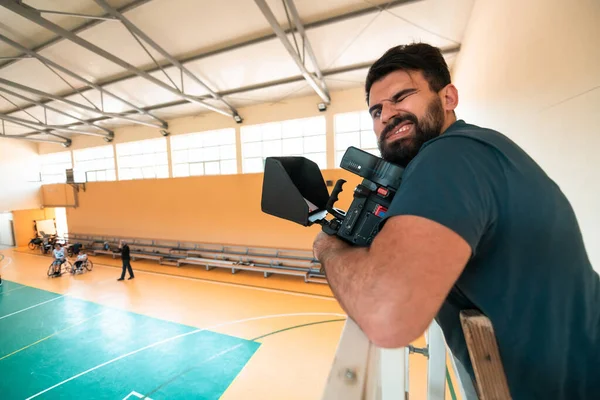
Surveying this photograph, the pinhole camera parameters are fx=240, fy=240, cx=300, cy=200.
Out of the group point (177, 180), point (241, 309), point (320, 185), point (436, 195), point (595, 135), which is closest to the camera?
point (436, 195)

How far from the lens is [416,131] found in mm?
885

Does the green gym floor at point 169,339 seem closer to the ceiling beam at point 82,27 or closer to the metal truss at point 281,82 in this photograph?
Result: the metal truss at point 281,82

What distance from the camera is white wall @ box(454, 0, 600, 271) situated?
1.28 m

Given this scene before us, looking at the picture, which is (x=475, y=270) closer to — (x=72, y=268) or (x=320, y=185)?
(x=320, y=185)

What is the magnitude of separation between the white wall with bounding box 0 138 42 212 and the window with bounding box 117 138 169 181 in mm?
6556

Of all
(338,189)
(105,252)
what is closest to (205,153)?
(105,252)

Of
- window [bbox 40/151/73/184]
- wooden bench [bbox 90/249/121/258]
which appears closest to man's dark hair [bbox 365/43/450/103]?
wooden bench [bbox 90/249/121/258]

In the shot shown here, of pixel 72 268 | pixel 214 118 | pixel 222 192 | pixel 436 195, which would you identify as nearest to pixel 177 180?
pixel 222 192

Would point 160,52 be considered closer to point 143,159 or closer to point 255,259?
point 255,259

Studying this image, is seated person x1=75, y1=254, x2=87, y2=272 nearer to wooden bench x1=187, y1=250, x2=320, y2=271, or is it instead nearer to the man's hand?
wooden bench x1=187, y1=250, x2=320, y2=271

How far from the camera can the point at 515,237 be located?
581 millimetres

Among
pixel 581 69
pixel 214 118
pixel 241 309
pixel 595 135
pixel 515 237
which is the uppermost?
pixel 214 118

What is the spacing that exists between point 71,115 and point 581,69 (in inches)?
574

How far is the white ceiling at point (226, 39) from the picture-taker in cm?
483
